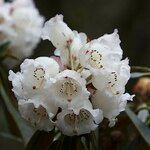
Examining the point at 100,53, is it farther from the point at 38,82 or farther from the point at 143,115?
the point at 143,115

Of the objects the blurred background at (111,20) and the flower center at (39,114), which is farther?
the blurred background at (111,20)

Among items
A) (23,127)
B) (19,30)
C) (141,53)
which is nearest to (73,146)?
(23,127)

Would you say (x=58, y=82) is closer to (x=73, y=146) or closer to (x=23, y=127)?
(x=73, y=146)

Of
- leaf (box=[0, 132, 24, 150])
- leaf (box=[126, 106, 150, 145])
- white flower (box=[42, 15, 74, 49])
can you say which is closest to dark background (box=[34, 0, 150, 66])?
leaf (box=[0, 132, 24, 150])

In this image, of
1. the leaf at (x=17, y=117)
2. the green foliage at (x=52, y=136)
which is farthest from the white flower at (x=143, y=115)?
the leaf at (x=17, y=117)

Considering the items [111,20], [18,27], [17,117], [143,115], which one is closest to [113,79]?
[143,115]

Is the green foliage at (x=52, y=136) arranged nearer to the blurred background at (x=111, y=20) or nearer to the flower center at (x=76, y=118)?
the flower center at (x=76, y=118)

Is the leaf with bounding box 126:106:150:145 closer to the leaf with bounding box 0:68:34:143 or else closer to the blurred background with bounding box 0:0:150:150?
the leaf with bounding box 0:68:34:143
